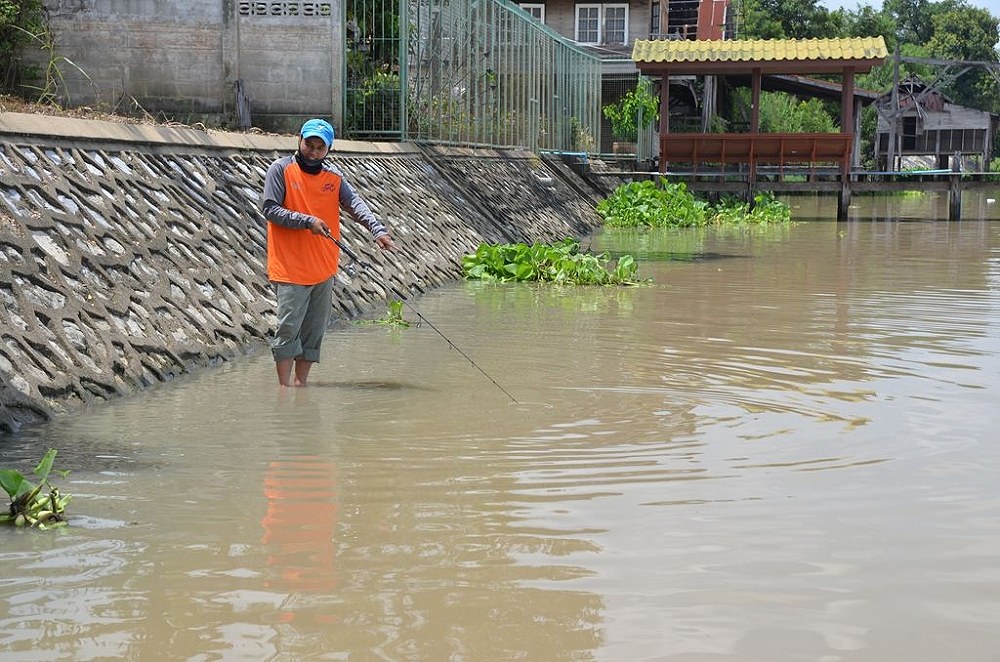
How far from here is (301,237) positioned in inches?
304

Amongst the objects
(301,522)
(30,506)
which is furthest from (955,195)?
(30,506)

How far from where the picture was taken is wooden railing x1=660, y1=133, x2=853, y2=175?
89.6 feet

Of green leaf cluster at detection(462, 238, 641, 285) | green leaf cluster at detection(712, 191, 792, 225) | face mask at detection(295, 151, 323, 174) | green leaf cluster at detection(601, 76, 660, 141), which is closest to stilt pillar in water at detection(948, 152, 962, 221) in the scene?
green leaf cluster at detection(712, 191, 792, 225)

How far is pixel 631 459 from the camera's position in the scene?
5.87 metres

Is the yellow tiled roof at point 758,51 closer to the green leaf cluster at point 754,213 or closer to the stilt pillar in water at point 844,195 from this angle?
the stilt pillar in water at point 844,195

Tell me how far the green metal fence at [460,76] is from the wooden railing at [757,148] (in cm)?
286

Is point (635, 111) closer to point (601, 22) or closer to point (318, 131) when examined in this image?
point (601, 22)

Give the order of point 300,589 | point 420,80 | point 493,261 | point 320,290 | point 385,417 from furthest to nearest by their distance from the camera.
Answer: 1. point 420,80
2. point 493,261
3. point 320,290
4. point 385,417
5. point 300,589

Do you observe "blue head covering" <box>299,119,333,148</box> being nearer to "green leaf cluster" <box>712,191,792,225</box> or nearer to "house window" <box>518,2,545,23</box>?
"green leaf cluster" <box>712,191,792,225</box>

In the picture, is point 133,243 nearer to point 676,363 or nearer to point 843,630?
point 676,363

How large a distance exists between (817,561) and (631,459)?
1.60 m

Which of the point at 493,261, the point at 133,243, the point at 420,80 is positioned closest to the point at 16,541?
the point at 133,243

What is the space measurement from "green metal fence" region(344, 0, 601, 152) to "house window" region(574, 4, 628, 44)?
29.5ft

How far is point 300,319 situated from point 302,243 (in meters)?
0.45
